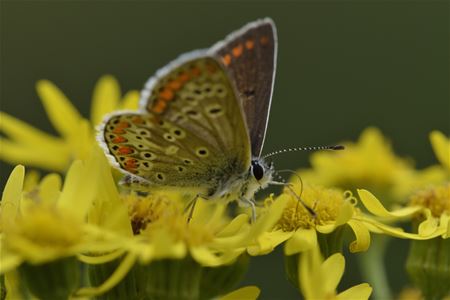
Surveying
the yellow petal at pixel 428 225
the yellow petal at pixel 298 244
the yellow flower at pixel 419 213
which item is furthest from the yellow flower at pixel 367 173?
the yellow petal at pixel 298 244

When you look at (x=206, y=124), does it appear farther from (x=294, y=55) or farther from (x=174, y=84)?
(x=294, y=55)

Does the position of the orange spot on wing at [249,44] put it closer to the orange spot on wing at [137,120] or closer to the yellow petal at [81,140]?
the orange spot on wing at [137,120]

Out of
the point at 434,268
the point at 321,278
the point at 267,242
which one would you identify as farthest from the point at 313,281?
the point at 434,268

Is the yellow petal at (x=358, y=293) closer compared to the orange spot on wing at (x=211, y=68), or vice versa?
the yellow petal at (x=358, y=293)

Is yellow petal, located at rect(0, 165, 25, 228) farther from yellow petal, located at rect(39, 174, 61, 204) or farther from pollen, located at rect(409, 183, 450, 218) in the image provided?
pollen, located at rect(409, 183, 450, 218)

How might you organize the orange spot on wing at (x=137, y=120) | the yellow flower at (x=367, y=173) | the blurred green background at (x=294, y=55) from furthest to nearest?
the blurred green background at (x=294, y=55) < the yellow flower at (x=367, y=173) < the orange spot on wing at (x=137, y=120)

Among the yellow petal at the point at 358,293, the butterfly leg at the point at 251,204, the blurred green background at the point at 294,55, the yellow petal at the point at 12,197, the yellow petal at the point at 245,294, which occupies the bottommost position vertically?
the blurred green background at the point at 294,55

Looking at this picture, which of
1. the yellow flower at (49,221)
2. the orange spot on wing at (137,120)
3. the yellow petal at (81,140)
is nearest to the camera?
the yellow flower at (49,221)

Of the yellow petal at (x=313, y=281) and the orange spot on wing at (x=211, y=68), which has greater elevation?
the orange spot on wing at (x=211, y=68)
